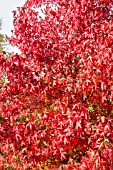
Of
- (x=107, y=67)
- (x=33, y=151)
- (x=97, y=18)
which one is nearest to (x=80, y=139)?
(x=33, y=151)

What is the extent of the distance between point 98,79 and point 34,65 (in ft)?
4.63

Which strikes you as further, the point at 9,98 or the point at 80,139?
the point at 9,98

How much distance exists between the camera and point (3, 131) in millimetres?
5008

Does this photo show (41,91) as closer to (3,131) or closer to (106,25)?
(3,131)

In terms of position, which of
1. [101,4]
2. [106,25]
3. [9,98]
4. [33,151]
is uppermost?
[101,4]

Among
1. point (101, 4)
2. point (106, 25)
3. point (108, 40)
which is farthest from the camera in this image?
point (101, 4)

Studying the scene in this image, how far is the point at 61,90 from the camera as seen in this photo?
485cm

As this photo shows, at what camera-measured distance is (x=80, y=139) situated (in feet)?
14.8

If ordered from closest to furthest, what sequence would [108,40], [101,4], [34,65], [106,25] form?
[108,40] < [106,25] < [34,65] < [101,4]

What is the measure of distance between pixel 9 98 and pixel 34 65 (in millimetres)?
828

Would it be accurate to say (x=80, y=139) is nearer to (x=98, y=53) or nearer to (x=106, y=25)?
(x=98, y=53)

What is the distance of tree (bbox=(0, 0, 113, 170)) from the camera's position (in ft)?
13.8

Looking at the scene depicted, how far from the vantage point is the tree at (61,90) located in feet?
13.8

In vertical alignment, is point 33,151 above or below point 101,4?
below
